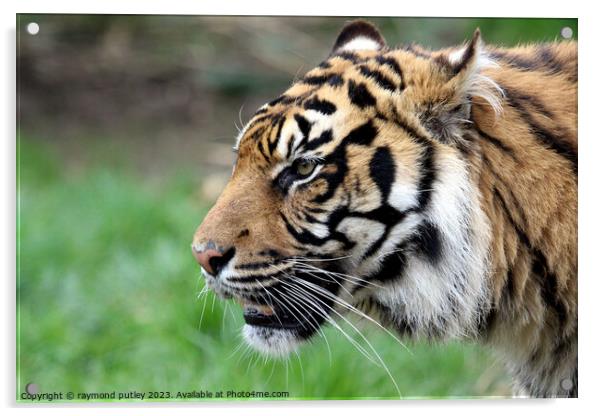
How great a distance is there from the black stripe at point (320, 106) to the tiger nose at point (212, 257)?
1.07 feet

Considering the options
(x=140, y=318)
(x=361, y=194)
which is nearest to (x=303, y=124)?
(x=361, y=194)

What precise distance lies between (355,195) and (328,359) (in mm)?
862

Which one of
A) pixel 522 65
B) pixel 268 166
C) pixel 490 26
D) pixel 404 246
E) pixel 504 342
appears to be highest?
pixel 490 26

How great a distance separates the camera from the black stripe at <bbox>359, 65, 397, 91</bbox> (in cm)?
176

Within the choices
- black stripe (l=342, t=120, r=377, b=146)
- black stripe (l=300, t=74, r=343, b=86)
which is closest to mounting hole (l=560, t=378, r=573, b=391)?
black stripe (l=342, t=120, r=377, b=146)

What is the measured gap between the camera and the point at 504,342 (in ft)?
6.27

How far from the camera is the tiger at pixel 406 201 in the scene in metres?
1.72

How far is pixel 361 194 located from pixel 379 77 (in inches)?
9.9

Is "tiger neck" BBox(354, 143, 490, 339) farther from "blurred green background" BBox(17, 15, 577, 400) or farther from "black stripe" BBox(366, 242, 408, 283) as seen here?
"blurred green background" BBox(17, 15, 577, 400)
